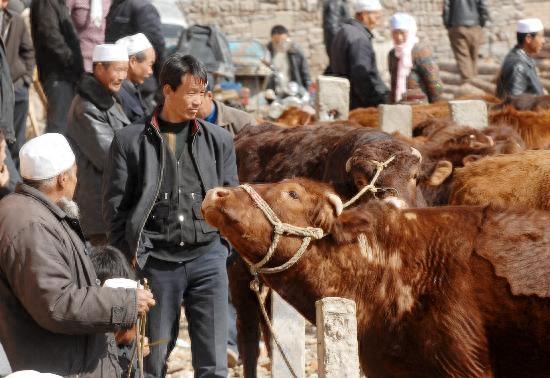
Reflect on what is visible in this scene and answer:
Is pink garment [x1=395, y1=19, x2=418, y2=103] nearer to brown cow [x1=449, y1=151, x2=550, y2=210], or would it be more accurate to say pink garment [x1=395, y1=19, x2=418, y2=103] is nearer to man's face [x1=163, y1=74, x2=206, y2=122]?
brown cow [x1=449, y1=151, x2=550, y2=210]

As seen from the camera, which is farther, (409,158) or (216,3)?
(216,3)

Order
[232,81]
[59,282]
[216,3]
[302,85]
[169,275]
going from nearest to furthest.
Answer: [59,282] < [169,275] < [232,81] < [302,85] < [216,3]

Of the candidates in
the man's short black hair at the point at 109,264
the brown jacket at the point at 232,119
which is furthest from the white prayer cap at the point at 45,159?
the brown jacket at the point at 232,119

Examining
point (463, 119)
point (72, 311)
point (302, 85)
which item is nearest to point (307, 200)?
point (72, 311)

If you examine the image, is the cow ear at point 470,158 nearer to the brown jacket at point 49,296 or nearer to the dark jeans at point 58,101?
the dark jeans at point 58,101

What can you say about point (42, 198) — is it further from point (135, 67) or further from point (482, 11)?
point (482, 11)

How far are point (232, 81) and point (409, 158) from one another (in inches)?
479

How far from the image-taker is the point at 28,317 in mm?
6062

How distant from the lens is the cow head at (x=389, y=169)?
848 centimetres

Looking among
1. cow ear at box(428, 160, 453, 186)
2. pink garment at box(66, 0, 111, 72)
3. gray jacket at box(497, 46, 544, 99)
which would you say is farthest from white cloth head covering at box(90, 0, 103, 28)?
gray jacket at box(497, 46, 544, 99)

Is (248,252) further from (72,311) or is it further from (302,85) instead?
(302,85)

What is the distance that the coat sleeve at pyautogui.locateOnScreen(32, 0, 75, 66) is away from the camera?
12164mm

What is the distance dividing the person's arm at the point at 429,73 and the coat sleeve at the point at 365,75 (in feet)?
1.46

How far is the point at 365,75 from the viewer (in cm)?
1461
